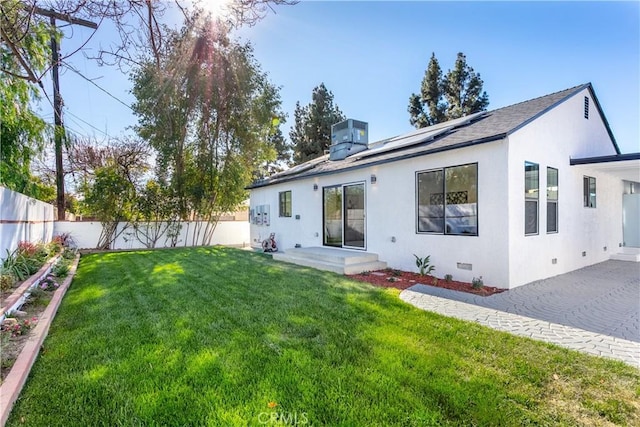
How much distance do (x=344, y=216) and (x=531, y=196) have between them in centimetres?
494

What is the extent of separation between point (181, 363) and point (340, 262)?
5.54m

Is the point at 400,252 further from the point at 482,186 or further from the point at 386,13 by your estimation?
the point at 386,13

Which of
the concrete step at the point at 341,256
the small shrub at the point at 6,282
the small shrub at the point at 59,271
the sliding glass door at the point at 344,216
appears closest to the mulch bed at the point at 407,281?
the concrete step at the point at 341,256

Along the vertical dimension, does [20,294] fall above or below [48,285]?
above

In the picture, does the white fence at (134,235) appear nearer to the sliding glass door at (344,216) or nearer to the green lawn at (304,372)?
the sliding glass door at (344,216)

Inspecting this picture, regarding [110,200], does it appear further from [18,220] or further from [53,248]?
[18,220]

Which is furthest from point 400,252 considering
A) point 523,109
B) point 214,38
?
point 214,38

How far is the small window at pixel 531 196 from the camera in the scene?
6.80 metres

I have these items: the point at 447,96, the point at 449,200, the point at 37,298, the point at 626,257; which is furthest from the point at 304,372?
the point at 447,96

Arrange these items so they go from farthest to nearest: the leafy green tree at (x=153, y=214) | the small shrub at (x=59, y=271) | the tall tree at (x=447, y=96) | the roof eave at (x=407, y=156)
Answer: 1. the tall tree at (x=447, y=96)
2. the leafy green tree at (x=153, y=214)
3. the small shrub at (x=59, y=271)
4. the roof eave at (x=407, y=156)

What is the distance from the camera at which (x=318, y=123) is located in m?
25.1

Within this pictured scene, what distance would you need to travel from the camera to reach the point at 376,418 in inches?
91.8

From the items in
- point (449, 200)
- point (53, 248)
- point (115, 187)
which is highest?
point (115, 187)

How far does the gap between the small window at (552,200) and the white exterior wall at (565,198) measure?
0.17 metres
